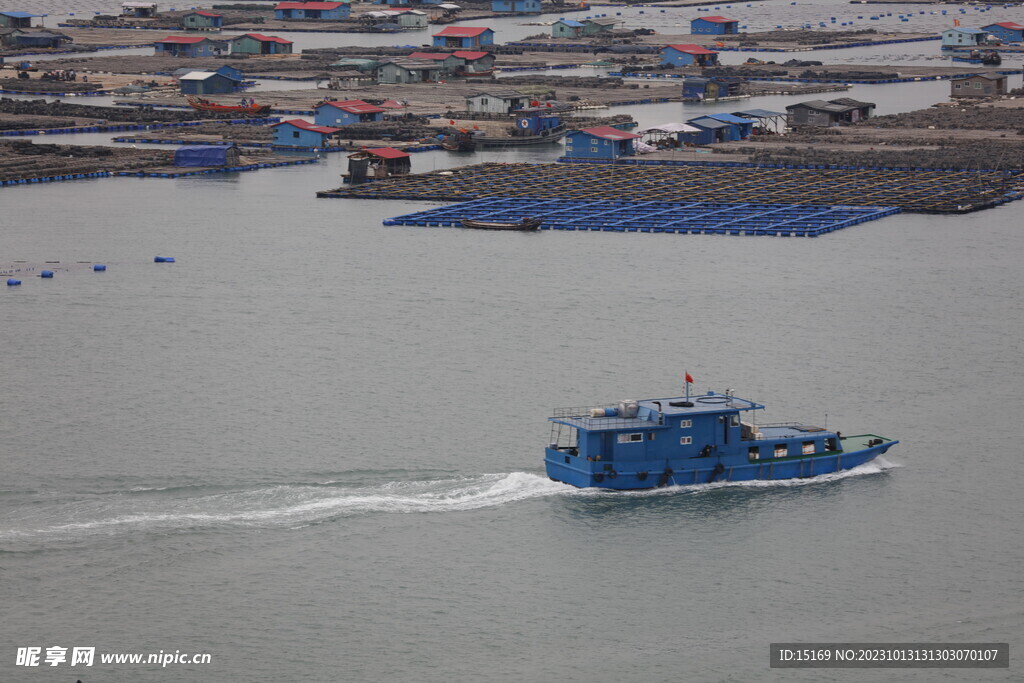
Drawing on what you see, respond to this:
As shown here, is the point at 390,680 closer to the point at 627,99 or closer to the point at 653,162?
the point at 653,162

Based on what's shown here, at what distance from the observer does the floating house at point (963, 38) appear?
422ft

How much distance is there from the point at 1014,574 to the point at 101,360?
868 inches

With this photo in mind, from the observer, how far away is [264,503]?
28.7m

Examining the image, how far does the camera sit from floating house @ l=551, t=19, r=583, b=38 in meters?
141

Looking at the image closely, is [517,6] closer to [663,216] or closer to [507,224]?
[663,216]

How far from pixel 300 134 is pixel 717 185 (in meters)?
22.6

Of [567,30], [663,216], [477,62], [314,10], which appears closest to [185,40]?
[477,62]

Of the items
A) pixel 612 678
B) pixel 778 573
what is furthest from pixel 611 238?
pixel 612 678

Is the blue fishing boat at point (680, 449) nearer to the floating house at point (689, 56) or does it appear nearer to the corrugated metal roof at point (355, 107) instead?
the corrugated metal roof at point (355, 107)

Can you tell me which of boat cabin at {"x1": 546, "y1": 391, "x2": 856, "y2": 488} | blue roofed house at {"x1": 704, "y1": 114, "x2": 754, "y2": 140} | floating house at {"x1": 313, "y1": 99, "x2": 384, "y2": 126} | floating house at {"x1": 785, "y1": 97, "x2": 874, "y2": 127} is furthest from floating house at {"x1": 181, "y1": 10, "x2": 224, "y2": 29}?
boat cabin at {"x1": 546, "y1": 391, "x2": 856, "y2": 488}

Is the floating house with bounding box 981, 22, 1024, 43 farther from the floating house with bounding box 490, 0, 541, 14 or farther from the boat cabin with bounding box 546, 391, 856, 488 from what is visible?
the boat cabin with bounding box 546, 391, 856, 488

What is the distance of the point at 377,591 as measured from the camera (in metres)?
25.8

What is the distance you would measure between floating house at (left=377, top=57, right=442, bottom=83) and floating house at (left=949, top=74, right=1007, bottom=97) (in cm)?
3347

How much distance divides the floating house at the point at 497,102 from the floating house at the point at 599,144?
1428 centimetres
